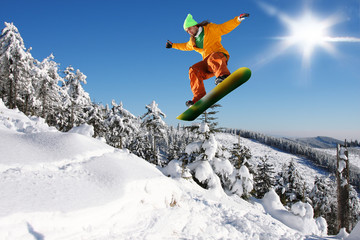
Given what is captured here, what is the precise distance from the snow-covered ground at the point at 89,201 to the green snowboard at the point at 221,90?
2.49 metres

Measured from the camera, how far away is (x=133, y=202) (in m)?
4.92

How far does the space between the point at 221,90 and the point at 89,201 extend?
11.6 feet

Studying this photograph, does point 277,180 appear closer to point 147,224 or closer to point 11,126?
point 147,224

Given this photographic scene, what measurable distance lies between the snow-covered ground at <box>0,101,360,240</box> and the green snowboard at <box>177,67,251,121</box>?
98.1 inches

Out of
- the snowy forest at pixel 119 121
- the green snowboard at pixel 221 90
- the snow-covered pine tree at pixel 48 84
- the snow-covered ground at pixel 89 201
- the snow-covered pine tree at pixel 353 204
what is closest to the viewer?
the snow-covered ground at pixel 89 201

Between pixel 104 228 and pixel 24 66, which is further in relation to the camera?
pixel 24 66

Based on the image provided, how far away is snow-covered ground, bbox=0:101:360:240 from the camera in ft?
11.2

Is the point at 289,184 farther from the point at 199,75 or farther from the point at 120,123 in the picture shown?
the point at 199,75

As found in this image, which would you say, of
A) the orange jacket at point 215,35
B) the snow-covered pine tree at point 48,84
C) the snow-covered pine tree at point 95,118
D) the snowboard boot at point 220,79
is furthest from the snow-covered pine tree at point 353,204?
the snow-covered pine tree at point 48,84

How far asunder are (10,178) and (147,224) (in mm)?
3024

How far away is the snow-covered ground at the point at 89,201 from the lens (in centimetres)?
340

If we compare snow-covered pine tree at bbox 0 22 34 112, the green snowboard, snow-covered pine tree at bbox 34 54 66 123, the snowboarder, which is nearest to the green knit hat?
the snowboarder

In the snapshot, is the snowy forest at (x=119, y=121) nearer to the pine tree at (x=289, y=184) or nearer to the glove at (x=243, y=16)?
the pine tree at (x=289, y=184)

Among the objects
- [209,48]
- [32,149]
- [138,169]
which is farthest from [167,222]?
[209,48]
